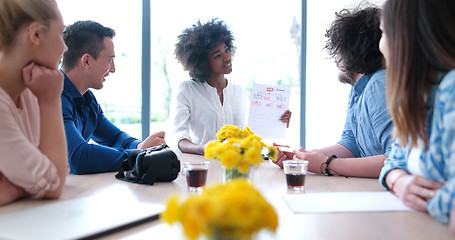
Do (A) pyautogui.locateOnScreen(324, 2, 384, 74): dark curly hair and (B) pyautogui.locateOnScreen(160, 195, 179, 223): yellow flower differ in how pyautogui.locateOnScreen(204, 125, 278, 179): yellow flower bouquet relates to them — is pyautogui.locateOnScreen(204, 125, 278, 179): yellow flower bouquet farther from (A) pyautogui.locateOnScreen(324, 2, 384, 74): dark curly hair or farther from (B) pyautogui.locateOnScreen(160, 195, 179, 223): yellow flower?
(A) pyautogui.locateOnScreen(324, 2, 384, 74): dark curly hair

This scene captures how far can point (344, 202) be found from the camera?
3.72 feet

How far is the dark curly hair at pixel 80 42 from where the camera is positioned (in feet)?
7.33

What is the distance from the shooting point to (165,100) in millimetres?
4242

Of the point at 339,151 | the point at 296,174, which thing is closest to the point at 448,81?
the point at 296,174

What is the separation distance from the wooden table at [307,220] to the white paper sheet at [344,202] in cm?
3

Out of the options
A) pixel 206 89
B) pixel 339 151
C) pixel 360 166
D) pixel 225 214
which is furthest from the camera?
pixel 206 89

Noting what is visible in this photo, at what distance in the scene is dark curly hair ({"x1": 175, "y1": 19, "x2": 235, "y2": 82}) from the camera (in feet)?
10.2

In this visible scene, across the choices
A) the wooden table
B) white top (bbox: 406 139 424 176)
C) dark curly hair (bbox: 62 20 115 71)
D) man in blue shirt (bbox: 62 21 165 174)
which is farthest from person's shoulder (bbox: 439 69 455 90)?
dark curly hair (bbox: 62 20 115 71)

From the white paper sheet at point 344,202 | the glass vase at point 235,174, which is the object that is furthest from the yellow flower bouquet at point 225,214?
the glass vase at point 235,174

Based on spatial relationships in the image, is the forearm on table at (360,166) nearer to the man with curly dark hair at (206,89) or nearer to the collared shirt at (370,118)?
the collared shirt at (370,118)

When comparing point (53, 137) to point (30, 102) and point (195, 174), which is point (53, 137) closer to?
point (30, 102)

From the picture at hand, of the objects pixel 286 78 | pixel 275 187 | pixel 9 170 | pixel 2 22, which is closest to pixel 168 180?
pixel 275 187

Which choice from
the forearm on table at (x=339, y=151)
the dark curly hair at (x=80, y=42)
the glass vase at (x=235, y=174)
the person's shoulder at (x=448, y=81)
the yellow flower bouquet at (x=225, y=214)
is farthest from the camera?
the dark curly hair at (x=80, y=42)

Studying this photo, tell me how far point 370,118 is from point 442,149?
2.50 feet
